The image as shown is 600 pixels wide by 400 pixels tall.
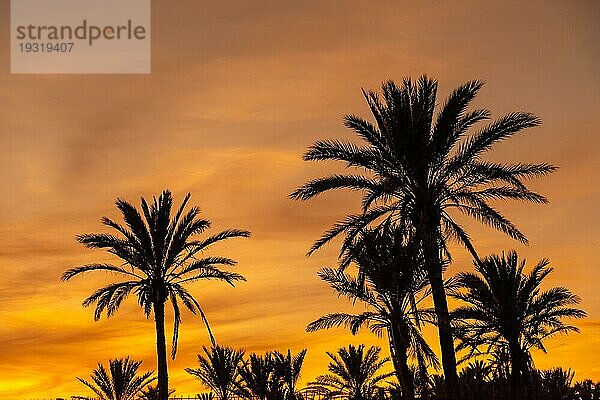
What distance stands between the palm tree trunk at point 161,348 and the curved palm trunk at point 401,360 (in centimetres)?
919

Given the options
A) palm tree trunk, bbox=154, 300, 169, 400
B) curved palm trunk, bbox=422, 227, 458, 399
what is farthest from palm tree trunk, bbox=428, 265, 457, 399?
palm tree trunk, bbox=154, 300, 169, 400

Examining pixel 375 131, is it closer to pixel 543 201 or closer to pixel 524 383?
pixel 543 201

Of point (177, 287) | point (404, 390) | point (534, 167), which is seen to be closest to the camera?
point (404, 390)

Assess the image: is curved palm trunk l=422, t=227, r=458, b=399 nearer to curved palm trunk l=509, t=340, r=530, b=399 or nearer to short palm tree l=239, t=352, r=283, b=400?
curved palm trunk l=509, t=340, r=530, b=399

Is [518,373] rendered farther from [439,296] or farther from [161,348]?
[161,348]

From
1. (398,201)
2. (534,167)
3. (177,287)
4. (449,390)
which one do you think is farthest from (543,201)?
(177,287)

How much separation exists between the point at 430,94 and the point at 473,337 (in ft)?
31.9

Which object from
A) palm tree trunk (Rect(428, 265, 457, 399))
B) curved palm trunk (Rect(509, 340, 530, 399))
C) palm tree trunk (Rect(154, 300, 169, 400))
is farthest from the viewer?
palm tree trunk (Rect(154, 300, 169, 400))

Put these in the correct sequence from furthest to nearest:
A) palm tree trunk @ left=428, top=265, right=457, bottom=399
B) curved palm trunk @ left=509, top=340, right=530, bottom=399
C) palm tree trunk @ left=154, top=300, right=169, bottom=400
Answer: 1. palm tree trunk @ left=154, top=300, right=169, bottom=400
2. palm tree trunk @ left=428, top=265, right=457, bottom=399
3. curved palm trunk @ left=509, top=340, right=530, bottom=399

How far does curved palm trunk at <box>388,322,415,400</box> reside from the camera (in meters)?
25.3

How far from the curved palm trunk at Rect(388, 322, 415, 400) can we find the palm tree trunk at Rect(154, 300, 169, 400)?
362 inches

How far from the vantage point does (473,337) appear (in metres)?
34.2

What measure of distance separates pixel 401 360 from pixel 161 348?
12.1 metres

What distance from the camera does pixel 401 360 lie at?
89.9 feet
